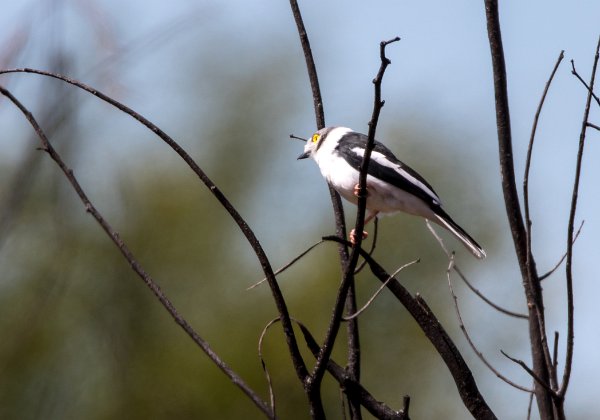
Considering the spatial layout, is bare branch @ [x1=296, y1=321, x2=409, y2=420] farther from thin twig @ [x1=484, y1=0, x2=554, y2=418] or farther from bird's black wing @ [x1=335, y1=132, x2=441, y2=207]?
bird's black wing @ [x1=335, y1=132, x2=441, y2=207]

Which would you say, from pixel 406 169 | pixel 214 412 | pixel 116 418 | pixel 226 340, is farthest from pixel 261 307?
pixel 406 169

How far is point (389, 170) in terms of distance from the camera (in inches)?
191

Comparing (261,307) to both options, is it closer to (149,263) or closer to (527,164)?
(149,263)

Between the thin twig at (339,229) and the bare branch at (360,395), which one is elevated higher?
the thin twig at (339,229)

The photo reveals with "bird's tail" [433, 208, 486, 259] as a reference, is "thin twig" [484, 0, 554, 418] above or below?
below

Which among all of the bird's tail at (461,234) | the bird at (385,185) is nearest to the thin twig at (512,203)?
the bird's tail at (461,234)

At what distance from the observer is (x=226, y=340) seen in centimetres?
1219

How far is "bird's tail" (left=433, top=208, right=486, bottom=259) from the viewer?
173 inches

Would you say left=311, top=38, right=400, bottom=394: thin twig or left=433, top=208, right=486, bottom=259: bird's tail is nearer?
left=311, top=38, right=400, bottom=394: thin twig

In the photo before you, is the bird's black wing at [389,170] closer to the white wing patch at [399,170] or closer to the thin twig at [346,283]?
the white wing patch at [399,170]

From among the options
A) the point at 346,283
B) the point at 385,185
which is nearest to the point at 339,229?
the point at 346,283

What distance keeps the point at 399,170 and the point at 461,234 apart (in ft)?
1.80

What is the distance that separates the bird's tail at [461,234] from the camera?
4388 millimetres

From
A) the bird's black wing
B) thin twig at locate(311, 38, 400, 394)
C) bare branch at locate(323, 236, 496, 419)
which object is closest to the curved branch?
thin twig at locate(311, 38, 400, 394)
